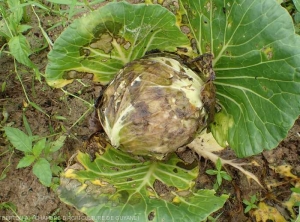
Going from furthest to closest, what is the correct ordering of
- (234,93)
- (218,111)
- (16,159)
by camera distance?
(16,159) → (218,111) → (234,93)

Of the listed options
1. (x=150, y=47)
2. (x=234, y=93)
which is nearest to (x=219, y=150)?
A: (x=234, y=93)

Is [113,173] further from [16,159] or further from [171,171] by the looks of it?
[16,159]

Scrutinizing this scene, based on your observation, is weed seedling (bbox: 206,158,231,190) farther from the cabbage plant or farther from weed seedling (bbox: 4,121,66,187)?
weed seedling (bbox: 4,121,66,187)

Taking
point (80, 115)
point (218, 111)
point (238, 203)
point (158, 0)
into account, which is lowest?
point (238, 203)

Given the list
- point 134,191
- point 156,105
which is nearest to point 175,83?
point 156,105

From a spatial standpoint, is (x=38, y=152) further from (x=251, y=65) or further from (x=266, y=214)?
(x=266, y=214)
